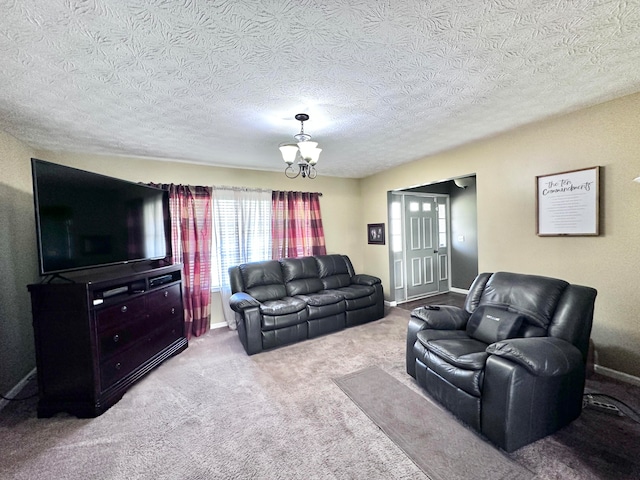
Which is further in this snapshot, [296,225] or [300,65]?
[296,225]

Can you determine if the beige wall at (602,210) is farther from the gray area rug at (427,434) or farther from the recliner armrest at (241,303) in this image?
the recliner armrest at (241,303)

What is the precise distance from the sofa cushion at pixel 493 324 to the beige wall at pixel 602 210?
1101 mm

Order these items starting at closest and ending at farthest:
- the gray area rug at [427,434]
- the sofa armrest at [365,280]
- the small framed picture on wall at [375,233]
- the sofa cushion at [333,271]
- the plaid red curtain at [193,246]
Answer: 1. the gray area rug at [427,434]
2. the plaid red curtain at [193,246]
3. the sofa armrest at [365,280]
4. the sofa cushion at [333,271]
5. the small framed picture on wall at [375,233]

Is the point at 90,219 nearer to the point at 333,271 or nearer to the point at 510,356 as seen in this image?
the point at 333,271

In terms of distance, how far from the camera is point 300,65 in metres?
1.64

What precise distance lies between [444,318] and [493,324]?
0.38 metres

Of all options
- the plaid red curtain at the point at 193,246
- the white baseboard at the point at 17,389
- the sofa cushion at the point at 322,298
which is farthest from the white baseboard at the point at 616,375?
the white baseboard at the point at 17,389

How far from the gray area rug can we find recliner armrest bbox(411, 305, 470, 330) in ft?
1.98

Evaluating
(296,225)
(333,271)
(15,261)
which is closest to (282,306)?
(333,271)

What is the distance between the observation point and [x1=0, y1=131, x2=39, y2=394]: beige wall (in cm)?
235

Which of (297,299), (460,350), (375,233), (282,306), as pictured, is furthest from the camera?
(375,233)

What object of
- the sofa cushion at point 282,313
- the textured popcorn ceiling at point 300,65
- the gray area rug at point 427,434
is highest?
the textured popcorn ceiling at point 300,65

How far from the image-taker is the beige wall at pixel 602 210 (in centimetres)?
225

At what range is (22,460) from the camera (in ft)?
5.50
